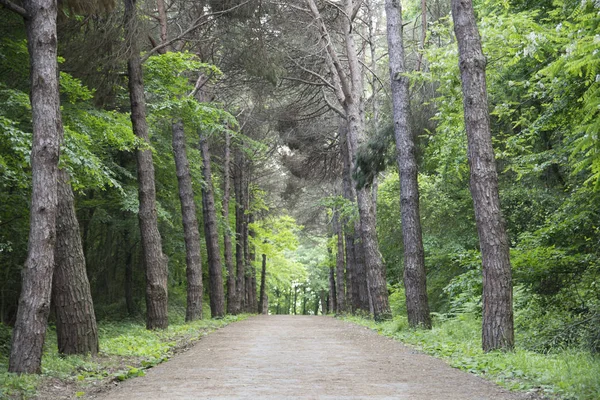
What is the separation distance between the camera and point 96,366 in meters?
8.66

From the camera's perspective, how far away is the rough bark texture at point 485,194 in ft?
30.9

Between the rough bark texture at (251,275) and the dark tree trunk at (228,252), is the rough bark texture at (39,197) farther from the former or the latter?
the rough bark texture at (251,275)

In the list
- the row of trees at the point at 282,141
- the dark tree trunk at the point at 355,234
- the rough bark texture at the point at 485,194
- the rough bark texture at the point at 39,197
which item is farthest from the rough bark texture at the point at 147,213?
the dark tree trunk at the point at 355,234

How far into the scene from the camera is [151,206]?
592 inches

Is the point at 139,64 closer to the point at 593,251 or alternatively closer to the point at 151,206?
the point at 151,206

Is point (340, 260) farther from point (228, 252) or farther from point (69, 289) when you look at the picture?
point (69, 289)

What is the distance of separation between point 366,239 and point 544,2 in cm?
865

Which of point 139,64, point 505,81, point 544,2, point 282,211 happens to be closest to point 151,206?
point 139,64

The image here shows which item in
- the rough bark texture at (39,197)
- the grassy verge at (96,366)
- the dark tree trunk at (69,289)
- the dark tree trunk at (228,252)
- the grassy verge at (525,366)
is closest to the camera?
the grassy verge at (525,366)

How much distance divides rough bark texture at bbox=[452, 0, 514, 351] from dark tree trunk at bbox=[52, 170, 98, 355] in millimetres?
6331

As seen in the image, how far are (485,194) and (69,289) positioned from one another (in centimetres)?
683

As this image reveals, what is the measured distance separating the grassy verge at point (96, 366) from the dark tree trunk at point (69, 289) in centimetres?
32

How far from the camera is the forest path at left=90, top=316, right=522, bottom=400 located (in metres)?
6.45

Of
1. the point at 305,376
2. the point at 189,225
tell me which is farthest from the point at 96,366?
the point at 189,225
